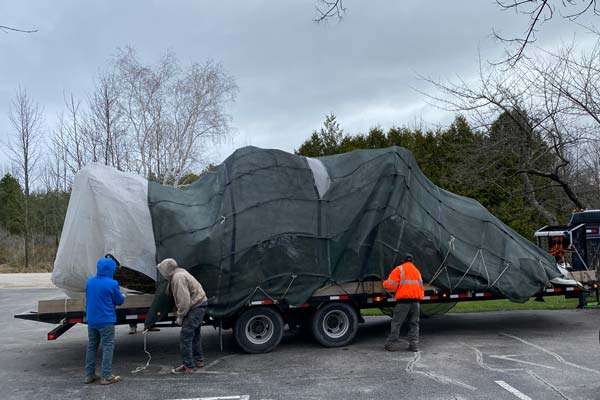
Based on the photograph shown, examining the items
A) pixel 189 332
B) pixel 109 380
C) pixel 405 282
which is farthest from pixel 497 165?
pixel 109 380

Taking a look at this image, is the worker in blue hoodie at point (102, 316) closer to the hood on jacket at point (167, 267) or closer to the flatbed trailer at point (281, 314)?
the hood on jacket at point (167, 267)

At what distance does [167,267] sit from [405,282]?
3.74 metres

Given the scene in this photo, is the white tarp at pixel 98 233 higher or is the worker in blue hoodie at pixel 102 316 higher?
the white tarp at pixel 98 233

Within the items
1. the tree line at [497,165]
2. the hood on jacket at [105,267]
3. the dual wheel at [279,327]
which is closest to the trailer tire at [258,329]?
the dual wheel at [279,327]

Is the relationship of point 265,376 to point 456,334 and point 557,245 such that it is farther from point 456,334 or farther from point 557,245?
point 557,245

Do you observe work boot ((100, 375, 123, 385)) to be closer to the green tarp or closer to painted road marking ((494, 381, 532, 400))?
the green tarp

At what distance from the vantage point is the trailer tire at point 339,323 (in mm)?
9578

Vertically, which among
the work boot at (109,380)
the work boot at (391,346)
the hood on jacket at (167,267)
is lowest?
the work boot at (109,380)

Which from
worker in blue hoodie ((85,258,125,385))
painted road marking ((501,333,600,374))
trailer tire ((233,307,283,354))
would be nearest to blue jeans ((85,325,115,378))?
worker in blue hoodie ((85,258,125,385))

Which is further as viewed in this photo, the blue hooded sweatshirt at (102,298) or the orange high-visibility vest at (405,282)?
the orange high-visibility vest at (405,282)

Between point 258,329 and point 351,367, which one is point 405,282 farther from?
point 258,329

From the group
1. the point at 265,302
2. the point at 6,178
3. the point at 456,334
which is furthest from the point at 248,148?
the point at 6,178

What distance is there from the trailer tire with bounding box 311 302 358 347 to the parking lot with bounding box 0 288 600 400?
7.5 inches

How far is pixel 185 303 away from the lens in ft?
26.5
